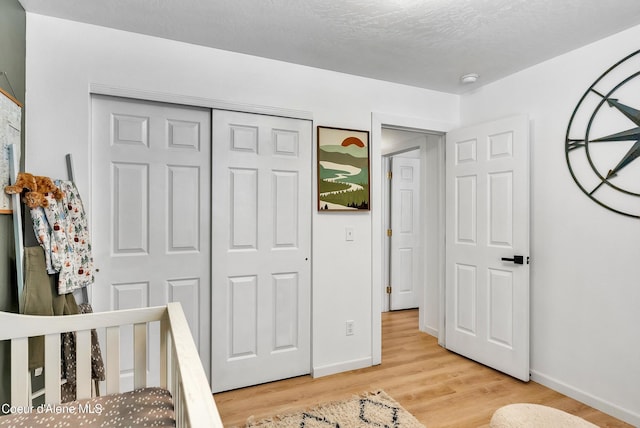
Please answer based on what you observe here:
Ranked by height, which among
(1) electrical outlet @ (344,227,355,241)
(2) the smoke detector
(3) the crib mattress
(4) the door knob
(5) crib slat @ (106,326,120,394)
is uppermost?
(2) the smoke detector

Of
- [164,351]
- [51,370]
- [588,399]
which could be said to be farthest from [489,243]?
[51,370]

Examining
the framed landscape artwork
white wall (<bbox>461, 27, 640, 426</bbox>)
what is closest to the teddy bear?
the framed landscape artwork

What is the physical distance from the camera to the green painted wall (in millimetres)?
1583

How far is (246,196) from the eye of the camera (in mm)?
2463

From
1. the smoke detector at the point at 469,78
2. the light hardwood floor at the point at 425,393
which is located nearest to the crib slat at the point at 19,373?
the light hardwood floor at the point at 425,393

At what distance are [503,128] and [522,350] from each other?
1.64 meters

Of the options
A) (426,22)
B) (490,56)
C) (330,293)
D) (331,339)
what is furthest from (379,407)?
(490,56)

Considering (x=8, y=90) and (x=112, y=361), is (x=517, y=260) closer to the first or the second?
(x=112, y=361)

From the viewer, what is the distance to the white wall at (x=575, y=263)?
209 cm

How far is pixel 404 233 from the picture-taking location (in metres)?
4.54

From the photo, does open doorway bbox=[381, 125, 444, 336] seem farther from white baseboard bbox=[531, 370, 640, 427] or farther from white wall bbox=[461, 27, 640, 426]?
white baseboard bbox=[531, 370, 640, 427]

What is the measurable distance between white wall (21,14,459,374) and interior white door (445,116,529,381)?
1.85ft

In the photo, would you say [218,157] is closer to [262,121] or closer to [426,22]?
[262,121]

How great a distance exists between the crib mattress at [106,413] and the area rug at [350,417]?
888 millimetres
